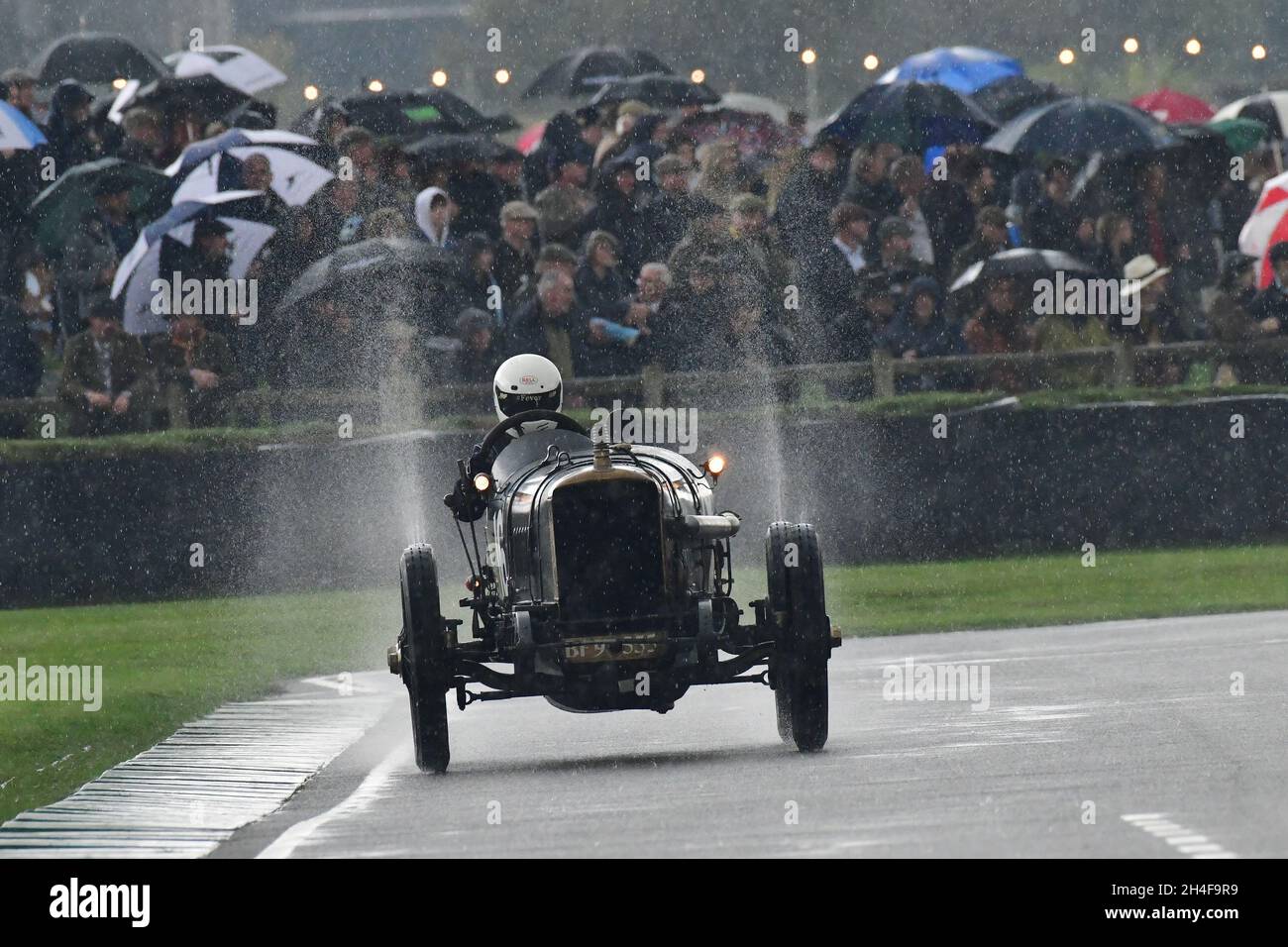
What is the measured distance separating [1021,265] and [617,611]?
12.6m

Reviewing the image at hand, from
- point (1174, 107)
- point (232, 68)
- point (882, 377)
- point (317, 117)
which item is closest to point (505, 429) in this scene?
point (882, 377)

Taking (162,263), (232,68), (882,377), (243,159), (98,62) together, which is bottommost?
(882,377)

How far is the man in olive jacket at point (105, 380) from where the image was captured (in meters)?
24.2

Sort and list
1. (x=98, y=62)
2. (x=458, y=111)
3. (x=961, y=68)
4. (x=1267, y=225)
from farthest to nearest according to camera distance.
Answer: (x=961, y=68) → (x=98, y=62) → (x=458, y=111) → (x=1267, y=225)

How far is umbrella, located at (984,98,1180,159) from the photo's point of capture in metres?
26.1

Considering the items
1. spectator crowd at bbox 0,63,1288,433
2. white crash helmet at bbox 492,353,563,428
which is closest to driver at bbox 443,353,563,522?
white crash helmet at bbox 492,353,563,428

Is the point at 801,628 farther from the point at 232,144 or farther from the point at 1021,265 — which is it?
the point at 232,144

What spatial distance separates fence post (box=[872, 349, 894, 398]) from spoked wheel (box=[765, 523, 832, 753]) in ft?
40.9

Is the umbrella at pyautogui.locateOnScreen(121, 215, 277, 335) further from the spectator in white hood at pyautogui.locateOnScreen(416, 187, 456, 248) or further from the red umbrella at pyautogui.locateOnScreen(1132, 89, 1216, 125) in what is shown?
the red umbrella at pyautogui.locateOnScreen(1132, 89, 1216, 125)

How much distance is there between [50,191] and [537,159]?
15.0ft

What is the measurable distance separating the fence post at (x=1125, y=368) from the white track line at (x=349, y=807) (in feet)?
42.5

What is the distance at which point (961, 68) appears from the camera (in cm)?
3150
